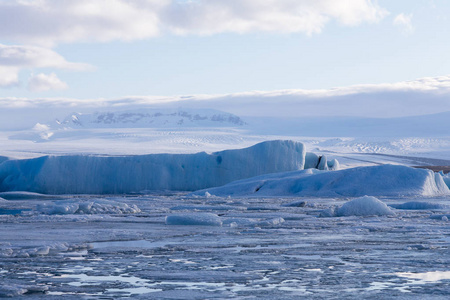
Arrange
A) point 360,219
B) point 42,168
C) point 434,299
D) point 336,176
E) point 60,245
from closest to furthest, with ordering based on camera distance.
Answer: point 434,299
point 60,245
point 360,219
point 336,176
point 42,168

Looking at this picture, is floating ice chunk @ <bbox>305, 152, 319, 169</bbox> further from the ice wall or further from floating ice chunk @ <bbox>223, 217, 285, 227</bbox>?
floating ice chunk @ <bbox>223, 217, 285, 227</bbox>

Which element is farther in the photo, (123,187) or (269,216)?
(123,187)

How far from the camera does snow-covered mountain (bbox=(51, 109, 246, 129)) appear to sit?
97438 millimetres

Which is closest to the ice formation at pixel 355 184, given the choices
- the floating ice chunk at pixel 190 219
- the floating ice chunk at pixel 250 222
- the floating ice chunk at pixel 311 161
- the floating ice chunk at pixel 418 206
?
the floating ice chunk at pixel 418 206

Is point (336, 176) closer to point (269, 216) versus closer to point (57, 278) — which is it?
point (269, 216)

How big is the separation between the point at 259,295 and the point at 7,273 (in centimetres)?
180

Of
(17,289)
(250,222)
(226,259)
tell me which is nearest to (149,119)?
(250,222)

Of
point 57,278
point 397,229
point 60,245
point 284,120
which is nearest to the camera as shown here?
point 57,278

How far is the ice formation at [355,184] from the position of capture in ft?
47.2

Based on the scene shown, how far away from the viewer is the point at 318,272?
430 cm

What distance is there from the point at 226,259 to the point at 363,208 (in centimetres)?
498

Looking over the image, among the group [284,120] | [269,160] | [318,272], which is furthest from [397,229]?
[284,120]

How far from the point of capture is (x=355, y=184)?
14.5 m

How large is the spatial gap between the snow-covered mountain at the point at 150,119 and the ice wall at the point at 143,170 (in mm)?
71949
